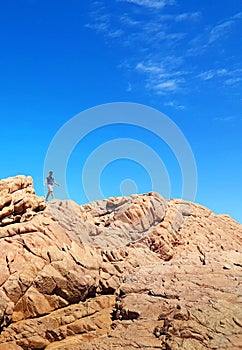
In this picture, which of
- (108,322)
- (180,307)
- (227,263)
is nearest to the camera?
(180,307)

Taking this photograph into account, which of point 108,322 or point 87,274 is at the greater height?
point 87,274

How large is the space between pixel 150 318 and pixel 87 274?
5941 millimetres

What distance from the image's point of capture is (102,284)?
91.4ft

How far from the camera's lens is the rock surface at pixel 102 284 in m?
21.5

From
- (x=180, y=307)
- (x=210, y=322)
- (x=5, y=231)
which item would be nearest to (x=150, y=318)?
(x=180, y=307)

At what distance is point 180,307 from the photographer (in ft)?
73.5

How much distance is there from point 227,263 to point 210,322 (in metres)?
8.66

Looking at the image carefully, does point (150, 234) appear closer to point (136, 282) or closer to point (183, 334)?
point (136, 282)

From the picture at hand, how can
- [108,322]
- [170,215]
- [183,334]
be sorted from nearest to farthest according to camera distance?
[183,334] → [108,322] → [170,215]

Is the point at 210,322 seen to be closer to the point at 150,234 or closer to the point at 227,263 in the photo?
the point at 227,263

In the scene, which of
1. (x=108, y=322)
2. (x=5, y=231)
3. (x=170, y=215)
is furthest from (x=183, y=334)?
(x=170, y=215)

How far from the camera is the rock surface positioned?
21.5 metres

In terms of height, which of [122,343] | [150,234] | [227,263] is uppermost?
[150,234]

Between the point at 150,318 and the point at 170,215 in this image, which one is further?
the point at 170,215
